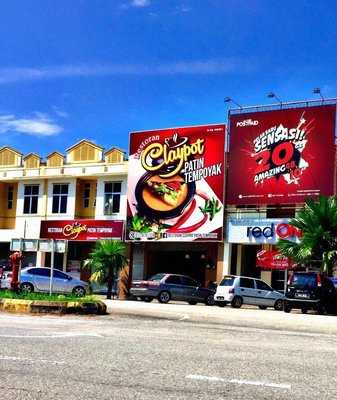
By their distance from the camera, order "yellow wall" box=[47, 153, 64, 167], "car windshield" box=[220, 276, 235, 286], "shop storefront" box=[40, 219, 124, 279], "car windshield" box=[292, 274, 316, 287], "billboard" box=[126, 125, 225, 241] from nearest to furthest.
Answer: "car windshield" box=[292, 274, 316, 287], "car windshield" box=[220, 276, 235, 286], "billboard" box=[126, 125, 225, 241], "shop storefront" box=[40, 219, 124, 279], "yellow wall" box=[47, 153, 64, 167]

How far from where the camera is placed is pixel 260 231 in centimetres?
3844

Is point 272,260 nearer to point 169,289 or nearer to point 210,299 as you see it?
point 210,299

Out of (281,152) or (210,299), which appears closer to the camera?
(210,299)

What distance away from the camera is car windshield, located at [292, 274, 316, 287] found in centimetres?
2728

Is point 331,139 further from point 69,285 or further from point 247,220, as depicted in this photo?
point 69,285

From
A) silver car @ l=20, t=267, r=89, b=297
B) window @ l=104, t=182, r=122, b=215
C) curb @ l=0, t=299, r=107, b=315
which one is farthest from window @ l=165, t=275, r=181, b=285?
curb @ l=0, t=299, r=107, b=315

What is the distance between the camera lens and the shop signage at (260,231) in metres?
37.2

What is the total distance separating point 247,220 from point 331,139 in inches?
270

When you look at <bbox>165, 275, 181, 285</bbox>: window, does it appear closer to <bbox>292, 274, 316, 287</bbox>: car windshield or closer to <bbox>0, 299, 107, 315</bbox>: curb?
<bbox>292, 274, 316, 287</bbox>: car windshield

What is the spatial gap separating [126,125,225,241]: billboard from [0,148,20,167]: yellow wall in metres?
10.9

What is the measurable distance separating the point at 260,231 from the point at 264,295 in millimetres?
7202

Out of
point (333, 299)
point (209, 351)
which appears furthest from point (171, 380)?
point (333, 299)

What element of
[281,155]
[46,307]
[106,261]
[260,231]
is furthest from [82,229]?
[46,307]

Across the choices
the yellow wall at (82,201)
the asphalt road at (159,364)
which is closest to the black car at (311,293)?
the asphalt road at (159,364)
